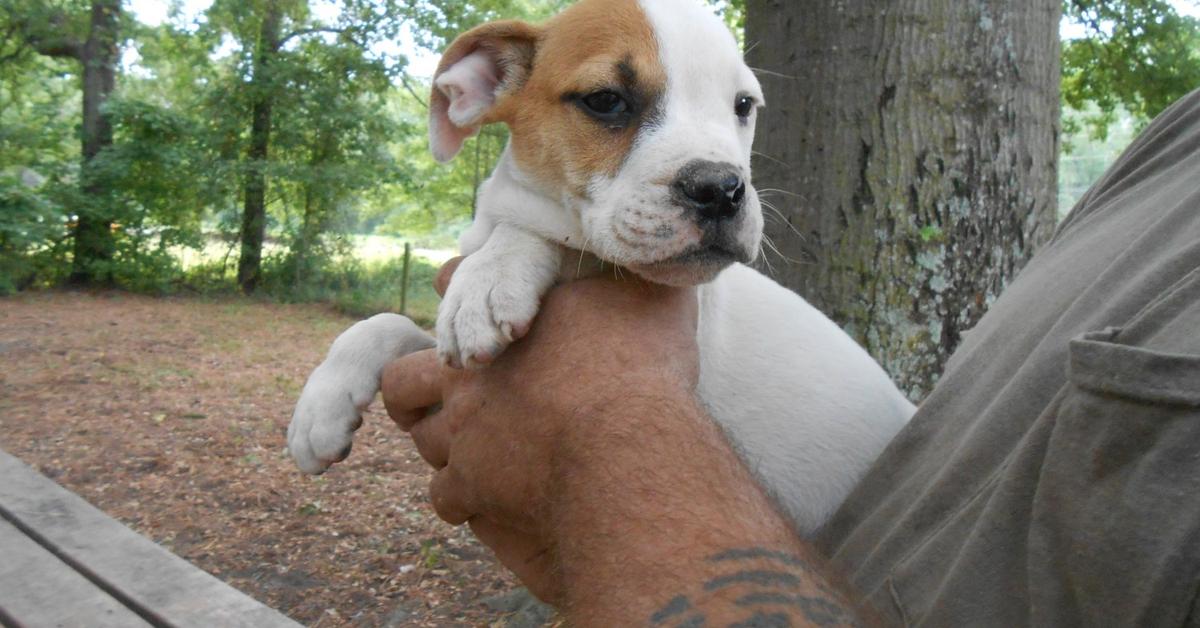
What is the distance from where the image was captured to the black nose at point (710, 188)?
1.86 m

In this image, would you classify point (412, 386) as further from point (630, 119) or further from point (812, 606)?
point (812, 606)

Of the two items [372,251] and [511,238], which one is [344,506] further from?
[372,251]

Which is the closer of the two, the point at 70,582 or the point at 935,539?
the point at 935,539

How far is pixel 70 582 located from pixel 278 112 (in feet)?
49.9

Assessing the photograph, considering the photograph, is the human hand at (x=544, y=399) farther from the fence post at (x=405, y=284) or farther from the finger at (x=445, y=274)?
the fence post at (x=405, y=284)

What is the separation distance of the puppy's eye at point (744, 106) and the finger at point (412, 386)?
97 centimetres

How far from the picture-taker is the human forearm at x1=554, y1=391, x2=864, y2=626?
1371 mm

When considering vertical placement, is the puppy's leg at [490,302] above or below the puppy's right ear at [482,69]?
below

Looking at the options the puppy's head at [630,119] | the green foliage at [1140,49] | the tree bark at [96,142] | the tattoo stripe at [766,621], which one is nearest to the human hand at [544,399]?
the puppy's head at [630,119]

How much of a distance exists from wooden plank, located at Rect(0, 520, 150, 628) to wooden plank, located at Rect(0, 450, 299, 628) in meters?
0.04

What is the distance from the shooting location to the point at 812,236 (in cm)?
363

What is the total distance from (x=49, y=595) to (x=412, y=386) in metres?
1.35

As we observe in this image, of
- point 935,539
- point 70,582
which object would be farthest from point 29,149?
point 935,539

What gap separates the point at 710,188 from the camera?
1.86 metres
